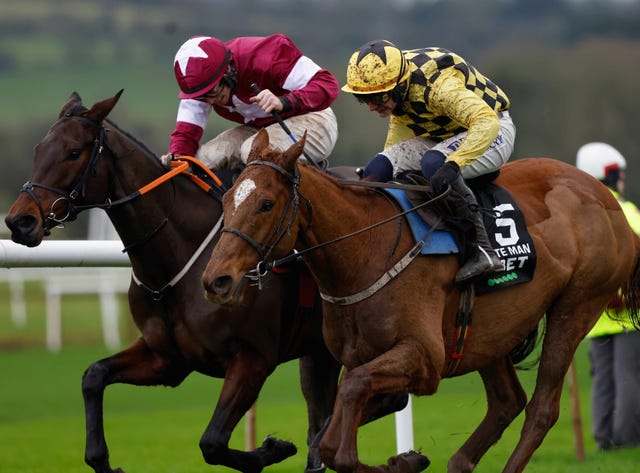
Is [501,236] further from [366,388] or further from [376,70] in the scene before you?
[366,388]

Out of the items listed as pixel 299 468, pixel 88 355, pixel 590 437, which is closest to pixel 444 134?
pixel 299 468

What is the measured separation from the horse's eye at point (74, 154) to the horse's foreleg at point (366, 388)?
1.67 meters

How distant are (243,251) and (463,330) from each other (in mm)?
1367

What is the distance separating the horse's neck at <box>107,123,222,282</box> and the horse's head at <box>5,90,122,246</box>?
0.40 feet

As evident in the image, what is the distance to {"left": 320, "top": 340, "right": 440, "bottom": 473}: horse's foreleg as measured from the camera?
489cm

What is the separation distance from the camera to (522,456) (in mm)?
5820

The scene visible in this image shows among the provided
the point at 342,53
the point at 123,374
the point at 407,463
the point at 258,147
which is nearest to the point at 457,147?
the point at 258,147

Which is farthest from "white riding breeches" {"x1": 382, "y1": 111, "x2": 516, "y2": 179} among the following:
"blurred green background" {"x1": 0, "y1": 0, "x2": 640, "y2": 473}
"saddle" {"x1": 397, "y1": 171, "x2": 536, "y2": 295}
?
"blurred green background" {"x1": 0, "y1": 0, "x2": 640, "y2": 473}

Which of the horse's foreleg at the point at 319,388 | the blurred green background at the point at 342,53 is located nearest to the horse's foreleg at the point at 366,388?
the horse's foreleg at the point at 319,388

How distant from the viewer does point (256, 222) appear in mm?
4742

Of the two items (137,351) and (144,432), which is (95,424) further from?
(144,432)

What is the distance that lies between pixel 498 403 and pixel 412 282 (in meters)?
1.43

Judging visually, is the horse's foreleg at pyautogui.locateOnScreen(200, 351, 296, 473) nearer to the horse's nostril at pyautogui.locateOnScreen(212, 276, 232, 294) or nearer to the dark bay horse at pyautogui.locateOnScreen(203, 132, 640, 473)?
the dark bay horse at pyautogui.locateOnScreen(203, 132, 640, 473)

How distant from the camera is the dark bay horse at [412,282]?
15.9 feet
